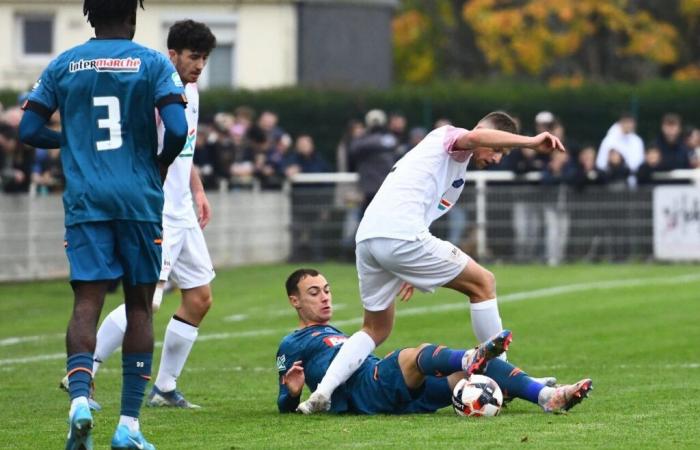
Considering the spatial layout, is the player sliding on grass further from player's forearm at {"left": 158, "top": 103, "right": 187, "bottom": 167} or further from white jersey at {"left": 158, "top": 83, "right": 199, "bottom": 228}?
player's forearm at {"left": 158, "top": 103, "right": 187, "bottom": 167}

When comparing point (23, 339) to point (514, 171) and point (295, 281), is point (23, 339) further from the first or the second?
point (514, 171)

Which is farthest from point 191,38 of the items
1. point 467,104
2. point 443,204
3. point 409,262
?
point 467,104

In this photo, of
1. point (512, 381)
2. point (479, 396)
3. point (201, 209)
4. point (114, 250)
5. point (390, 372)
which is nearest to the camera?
point (114, 250)

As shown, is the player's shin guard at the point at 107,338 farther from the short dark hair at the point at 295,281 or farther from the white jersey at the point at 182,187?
the short dark hair at the point at 295,281

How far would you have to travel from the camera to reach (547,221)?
24.8 metres

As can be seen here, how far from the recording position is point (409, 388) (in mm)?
9945

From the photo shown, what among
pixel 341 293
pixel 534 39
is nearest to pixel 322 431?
pixel 341 293

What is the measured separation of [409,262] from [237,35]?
88.1ft

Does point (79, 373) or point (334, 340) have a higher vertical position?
point (79, 373)

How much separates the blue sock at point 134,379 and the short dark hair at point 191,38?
272 centimetres

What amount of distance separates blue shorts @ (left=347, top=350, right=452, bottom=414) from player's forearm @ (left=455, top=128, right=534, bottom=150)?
126cm

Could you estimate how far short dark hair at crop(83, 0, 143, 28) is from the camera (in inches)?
336

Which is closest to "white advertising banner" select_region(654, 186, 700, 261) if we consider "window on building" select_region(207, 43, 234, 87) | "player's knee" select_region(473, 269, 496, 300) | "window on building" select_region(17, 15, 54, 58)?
"player's knee" select_region(473, 269, 496, 300)

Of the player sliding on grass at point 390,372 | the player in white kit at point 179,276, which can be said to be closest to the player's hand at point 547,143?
the player sliding on grass at point 390,372
